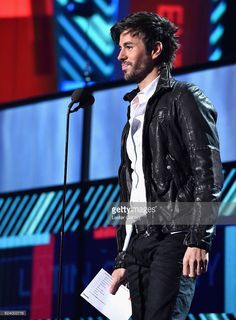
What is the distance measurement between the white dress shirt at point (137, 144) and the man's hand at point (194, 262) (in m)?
0.26

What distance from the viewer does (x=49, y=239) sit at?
4.42 metres

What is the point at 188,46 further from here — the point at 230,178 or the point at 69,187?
the point at 69,187

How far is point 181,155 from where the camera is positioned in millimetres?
2084

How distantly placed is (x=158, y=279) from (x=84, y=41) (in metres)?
2.80

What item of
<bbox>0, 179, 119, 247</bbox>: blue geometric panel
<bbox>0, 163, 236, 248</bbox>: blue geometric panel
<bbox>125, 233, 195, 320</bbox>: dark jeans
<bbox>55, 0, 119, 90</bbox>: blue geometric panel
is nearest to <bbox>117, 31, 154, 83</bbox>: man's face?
<bbox>125, 233, 195, 320</bbox>: dark jeans

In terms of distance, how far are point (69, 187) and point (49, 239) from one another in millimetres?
338

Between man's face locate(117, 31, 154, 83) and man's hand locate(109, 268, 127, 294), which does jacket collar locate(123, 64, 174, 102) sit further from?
man's hand locate(109, 268, 127, 294)

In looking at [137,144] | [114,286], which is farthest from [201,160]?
[114,286]

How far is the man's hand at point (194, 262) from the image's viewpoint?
6.18 ft

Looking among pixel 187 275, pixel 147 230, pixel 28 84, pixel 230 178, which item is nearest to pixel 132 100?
pixel 147 230

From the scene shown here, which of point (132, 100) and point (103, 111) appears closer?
point (132, 100)
